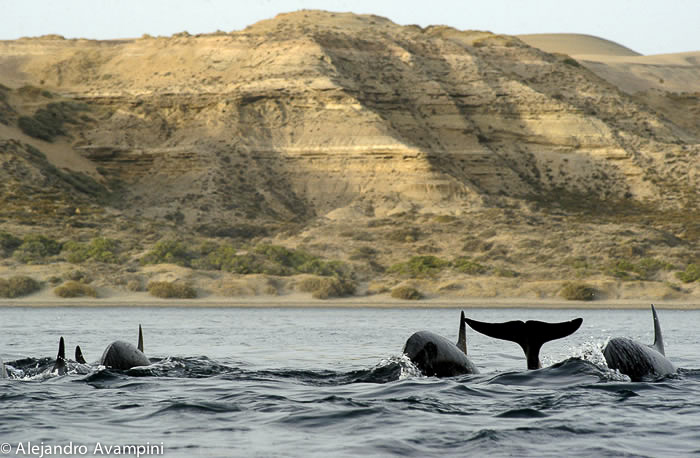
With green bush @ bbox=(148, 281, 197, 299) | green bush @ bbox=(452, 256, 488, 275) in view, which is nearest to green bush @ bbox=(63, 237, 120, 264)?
green bush @ bbox=(148, 281, 197, 299)

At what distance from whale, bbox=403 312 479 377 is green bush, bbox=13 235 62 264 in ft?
148

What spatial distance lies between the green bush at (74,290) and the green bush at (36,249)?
21.8 feet

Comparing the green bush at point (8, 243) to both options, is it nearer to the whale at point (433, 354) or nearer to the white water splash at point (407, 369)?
the white water splash at point (407, 369)

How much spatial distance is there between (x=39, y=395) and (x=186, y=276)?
129ft

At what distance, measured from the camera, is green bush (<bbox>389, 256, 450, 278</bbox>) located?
57500 mm

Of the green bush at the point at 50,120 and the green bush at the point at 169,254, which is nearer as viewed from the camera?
the green bush at the point at 169,254

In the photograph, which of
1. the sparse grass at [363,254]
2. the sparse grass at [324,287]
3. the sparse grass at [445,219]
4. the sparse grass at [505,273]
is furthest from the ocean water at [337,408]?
the sparse grass at [445,219]

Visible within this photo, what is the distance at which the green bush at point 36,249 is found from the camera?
55938 mm

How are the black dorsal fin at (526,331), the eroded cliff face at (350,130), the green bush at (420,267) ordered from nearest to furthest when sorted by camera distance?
the black dorsal fin at (526,331) → the green bush at (420,267) → the eroded cliff face at (350,130)

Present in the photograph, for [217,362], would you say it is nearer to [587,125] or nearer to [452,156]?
[452,156]

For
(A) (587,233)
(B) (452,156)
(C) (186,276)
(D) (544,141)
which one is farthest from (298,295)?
(D) (544,141)

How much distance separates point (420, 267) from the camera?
5850cm

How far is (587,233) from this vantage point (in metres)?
65.6

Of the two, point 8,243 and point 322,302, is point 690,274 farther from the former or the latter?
point 8,243
